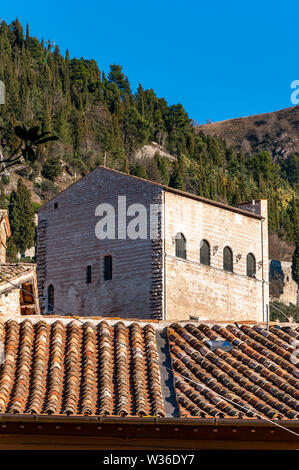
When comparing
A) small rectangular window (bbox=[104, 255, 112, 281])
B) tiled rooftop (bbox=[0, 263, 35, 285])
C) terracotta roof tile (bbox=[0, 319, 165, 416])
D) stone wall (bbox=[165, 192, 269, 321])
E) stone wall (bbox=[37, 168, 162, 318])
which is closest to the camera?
terracotta roof tile (bbox=[0, 319, 165, 416])

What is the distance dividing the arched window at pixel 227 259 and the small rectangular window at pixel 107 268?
497 cm

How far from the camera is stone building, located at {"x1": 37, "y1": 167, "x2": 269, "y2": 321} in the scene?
39.9m

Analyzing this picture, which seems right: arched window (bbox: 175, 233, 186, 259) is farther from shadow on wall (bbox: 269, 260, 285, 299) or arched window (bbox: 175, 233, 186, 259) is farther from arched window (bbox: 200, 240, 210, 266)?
shadow on wall (bbox: 269, 260, 285, 299)

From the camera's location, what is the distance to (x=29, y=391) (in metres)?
14.5

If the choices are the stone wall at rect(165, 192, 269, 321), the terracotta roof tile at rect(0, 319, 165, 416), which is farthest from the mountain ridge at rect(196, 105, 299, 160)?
the terracotta roof tile at rect(0, 319, 165, 416)

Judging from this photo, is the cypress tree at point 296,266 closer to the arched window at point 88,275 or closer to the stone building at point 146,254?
the stone building at point 146,254

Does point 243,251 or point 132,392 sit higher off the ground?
point 243,251

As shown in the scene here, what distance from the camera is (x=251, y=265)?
4428cm

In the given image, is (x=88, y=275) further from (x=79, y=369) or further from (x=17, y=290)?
(x=79, y=369)

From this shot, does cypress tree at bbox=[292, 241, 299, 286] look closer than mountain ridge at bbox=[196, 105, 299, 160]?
Yes

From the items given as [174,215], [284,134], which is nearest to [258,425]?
[174,215]

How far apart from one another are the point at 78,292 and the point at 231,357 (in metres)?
25.1

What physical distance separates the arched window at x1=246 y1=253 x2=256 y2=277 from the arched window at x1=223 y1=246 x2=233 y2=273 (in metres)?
1.18
